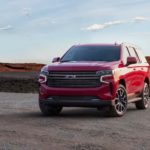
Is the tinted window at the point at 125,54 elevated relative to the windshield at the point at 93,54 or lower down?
lower down

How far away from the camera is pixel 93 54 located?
1678cm

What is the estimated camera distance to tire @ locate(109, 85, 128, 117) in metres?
15.5

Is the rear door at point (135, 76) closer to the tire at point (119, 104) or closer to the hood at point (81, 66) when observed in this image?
the tire at point (119, 104)

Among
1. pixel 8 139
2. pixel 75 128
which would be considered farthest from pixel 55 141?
pixel 75 128

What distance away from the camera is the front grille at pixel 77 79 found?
601 inches

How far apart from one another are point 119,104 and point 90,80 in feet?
4.08

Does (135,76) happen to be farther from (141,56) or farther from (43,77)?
(43,77)

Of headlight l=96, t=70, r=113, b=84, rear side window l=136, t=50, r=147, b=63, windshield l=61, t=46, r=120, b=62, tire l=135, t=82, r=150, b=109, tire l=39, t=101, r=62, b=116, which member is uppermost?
windshield l=61, t=46, r=120, b=62

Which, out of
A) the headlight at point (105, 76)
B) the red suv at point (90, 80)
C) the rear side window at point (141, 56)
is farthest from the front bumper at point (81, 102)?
the rear side window at point (141, 56)

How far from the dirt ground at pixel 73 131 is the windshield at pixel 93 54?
4.97 ft

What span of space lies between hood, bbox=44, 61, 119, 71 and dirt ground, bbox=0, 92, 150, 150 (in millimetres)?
1226

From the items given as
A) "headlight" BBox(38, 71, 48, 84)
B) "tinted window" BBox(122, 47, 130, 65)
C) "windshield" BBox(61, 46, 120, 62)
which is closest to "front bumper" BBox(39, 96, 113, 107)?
"headlight" BBox(38, 71, 48, 84)

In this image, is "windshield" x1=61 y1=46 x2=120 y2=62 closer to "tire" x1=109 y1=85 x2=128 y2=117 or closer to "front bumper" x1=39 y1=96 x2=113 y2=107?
"tire" x1=109 y1=85 x2=128 y2=117

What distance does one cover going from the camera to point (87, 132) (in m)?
12.2
